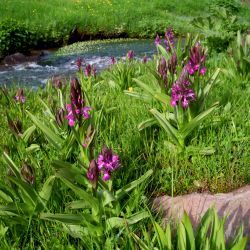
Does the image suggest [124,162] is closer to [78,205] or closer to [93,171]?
[78,205]

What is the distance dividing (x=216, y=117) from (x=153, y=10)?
15266 millimetres

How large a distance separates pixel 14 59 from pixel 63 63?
1520 millimetres

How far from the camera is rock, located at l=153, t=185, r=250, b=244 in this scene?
2.65m

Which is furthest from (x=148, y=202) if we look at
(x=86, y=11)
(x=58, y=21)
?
(x=86, y=11)

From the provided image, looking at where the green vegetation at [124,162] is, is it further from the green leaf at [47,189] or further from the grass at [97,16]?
the grass at [97,16]

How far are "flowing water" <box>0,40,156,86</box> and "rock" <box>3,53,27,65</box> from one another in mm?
338

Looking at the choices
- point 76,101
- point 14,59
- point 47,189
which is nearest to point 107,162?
point 76,101

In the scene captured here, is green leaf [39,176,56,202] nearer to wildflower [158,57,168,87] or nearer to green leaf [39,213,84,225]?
green leaf [39,213,84,225]

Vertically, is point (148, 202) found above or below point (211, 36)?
below

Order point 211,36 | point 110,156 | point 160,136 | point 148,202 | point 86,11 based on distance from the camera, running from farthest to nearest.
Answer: point 86,11, point 211,36, point 160,136, point 148,202, point 110,156

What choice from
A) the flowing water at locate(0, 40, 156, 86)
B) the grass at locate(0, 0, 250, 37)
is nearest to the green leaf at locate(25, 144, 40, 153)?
the flowing water at locate(0, 40, 156, 86)

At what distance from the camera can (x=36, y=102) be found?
201 inches

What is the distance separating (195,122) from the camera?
10.8 feet

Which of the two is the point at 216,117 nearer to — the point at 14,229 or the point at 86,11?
the point at 14,229
